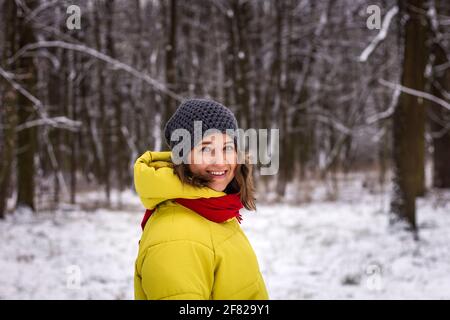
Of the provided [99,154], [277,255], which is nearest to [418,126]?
[277,255]

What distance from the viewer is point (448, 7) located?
1536 centimetres

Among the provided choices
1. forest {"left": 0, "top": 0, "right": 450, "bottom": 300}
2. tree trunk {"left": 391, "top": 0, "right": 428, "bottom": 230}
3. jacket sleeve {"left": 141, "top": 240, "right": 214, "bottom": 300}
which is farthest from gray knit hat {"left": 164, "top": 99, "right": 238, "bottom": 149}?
tree trunk {"left": 391, "top": 0, "right": 428, "bottom": 230}

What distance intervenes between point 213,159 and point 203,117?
0.17 metres

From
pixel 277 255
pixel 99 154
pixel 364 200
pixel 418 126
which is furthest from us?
pixel 99 154

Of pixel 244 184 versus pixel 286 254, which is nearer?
pixel 244 184

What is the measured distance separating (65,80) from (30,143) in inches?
225

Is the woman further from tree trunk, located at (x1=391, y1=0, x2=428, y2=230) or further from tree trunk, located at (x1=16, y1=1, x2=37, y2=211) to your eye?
tree trunk, located at (x1=16, y1=1, x2=37, y2=211)

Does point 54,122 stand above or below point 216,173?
above

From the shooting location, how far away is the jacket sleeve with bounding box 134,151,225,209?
171 cm

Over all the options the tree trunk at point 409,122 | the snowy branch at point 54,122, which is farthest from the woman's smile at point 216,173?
the tree trunk at point 409,122

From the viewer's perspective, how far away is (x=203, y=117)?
1.81 m

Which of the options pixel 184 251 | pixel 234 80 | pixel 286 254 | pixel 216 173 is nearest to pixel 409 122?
pixel 286 254

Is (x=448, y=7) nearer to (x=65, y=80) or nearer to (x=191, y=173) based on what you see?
(x=65, y=80)

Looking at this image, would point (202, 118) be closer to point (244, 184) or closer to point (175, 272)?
point (244, 184)
